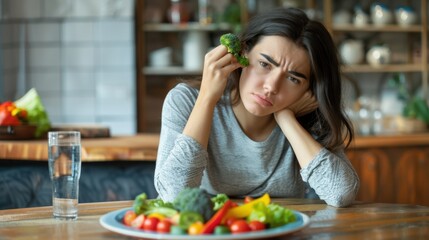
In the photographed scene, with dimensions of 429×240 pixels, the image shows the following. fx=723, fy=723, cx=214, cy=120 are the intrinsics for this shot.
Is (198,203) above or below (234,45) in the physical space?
below

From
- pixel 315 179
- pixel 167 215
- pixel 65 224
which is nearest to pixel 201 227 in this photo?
pixel 167 215

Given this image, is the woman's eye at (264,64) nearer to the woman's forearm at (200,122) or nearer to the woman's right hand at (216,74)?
the woman's right hand at (216,74)

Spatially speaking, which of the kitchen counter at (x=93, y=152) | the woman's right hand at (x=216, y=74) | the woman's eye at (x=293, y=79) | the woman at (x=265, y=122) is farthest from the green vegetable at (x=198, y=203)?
the kitchen counter at (x=93, y=152)

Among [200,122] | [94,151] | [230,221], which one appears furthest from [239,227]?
[94,151]

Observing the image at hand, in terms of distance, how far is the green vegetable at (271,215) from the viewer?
132 centimetres

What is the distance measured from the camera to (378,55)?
5.40m

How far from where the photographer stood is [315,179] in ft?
Answer: 6.48

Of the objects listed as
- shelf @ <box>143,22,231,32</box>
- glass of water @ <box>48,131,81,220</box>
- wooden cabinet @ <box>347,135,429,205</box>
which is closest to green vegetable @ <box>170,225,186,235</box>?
glass of water @ <box>48,131,81,220</box>

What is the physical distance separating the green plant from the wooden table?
3.36 meters

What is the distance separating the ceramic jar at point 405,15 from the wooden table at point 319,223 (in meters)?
3.87

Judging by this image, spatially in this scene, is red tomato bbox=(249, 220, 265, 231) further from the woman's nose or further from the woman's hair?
the woman's hair

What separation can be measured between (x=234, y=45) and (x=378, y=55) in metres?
3.65

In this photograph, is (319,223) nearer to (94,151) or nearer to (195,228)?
(195,228)

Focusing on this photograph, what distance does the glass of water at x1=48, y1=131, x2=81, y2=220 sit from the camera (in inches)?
60.9
